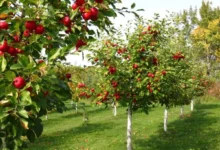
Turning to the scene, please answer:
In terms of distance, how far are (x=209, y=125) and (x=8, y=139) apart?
775 inches

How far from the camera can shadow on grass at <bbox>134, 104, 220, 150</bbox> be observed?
597 inches

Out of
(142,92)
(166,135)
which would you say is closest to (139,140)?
(166,135)

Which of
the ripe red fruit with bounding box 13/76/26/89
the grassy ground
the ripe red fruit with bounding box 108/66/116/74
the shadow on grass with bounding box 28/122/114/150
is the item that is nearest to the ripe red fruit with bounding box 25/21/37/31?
the ripe red fruit with bounding box 13/76/26/89

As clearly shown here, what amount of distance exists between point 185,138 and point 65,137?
25.9 ft

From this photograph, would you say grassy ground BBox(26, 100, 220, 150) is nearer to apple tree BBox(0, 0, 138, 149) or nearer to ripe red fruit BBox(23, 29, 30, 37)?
apple tree BBox(0, 0, 138, 149)

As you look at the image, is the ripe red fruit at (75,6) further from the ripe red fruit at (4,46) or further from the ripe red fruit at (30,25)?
the ripe red fruit at (4,46)

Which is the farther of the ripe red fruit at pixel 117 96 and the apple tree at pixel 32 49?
the ripe red fruit at pixel 117 96

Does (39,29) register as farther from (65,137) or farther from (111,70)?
(65,137)

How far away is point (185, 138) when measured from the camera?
17.1 metres

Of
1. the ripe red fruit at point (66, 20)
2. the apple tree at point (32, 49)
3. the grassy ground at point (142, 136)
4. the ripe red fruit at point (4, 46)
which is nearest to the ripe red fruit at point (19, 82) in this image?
the apple tree at point (32, 49)

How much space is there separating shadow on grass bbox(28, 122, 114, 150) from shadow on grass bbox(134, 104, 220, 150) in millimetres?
4362

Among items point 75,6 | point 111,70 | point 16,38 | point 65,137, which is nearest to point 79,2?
point 75,6

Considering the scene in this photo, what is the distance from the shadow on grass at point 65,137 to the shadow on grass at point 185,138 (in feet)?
14.3

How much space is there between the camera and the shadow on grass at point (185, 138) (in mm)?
15172
